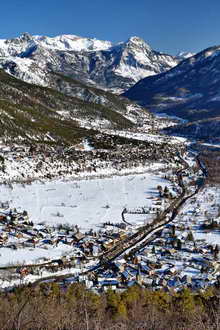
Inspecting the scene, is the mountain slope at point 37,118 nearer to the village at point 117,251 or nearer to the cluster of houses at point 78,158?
the cluster of houses at point 78,158

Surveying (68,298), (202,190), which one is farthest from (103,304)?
(202,190)

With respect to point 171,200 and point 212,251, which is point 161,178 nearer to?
point 171,200

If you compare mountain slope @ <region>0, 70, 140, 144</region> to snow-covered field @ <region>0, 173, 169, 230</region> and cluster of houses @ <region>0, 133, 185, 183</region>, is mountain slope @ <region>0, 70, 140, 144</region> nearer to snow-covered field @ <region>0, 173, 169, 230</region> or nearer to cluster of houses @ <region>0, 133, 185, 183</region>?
cluster of houses @ <region>0, 133, 185, 183</region>

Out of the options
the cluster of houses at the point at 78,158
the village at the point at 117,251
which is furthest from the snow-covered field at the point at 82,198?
the cluster of houses at the point at 78,158

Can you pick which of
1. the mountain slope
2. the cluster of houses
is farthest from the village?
the mountain slope

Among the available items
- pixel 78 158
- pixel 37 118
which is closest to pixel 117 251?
pixel 78 158
